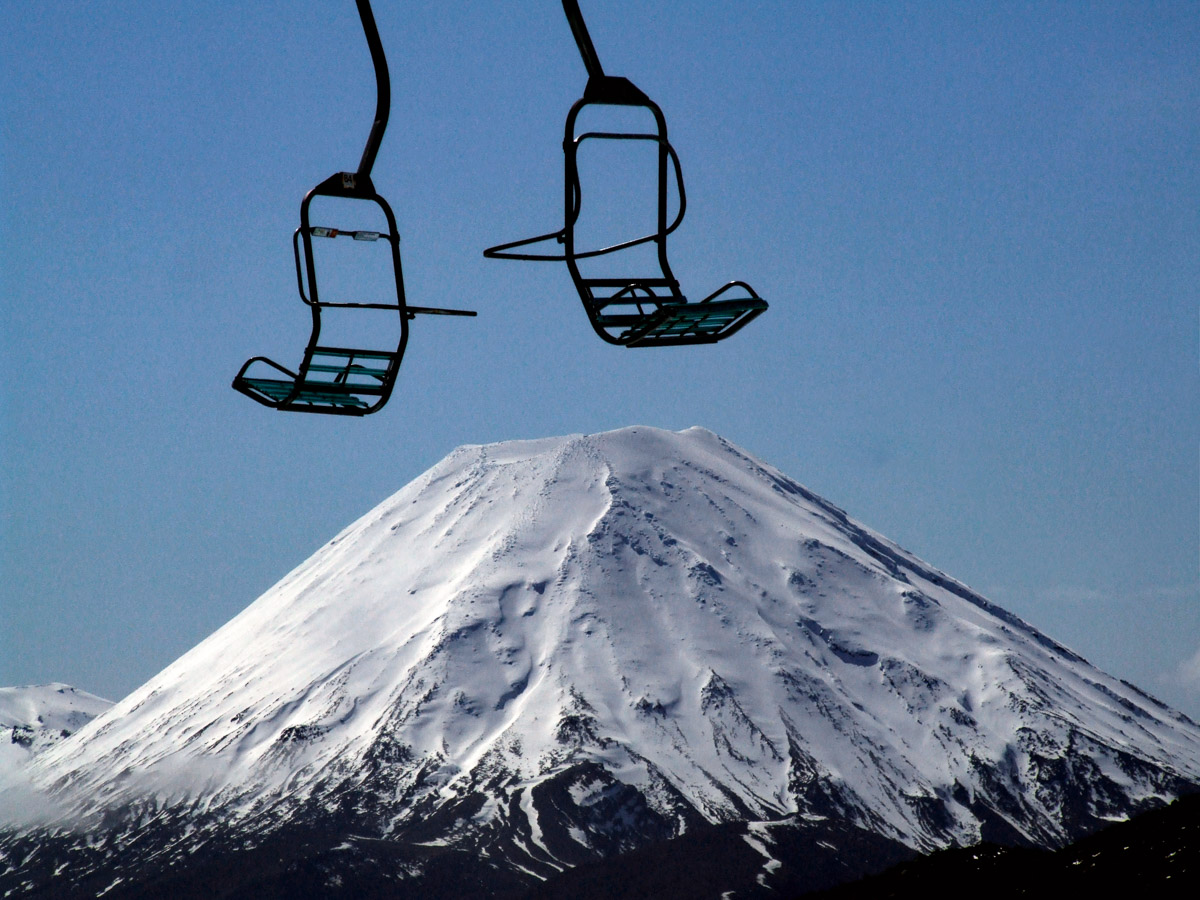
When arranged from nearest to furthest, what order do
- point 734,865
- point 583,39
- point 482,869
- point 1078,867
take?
1. point 583,39
2. point 1078,867
3. point 734,865
4. point 482,869

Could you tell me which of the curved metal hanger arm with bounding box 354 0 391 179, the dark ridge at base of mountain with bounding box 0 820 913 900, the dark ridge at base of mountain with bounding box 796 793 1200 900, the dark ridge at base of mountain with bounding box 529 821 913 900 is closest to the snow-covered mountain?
the dark ridge at base of mountain with bounding box 0 820 913 900

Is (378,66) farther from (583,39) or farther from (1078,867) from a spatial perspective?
(1078,867)

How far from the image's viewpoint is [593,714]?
148 metres

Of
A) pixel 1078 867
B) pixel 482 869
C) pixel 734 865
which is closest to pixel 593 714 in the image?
pixel 482 869

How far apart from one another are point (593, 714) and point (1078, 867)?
436 ft

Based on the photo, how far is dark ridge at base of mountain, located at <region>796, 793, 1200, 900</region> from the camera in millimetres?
15625

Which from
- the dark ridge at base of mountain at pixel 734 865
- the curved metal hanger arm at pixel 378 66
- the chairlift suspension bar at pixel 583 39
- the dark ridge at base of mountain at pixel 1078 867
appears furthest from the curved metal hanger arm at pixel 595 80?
the dark ridge at base of mountain at pixel 734 865

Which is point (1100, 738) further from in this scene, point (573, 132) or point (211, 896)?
point (573, 132)

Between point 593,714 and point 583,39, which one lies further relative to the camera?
point 593,714

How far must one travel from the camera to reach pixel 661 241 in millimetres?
5547

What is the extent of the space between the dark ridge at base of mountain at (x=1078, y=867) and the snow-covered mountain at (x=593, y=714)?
109167 mm

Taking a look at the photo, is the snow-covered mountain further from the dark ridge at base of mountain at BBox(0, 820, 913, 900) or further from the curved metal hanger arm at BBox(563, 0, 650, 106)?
A: the curved metal hanger arm at BBox(563, 0, 650, 106)

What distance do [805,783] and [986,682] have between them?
26.9 meters

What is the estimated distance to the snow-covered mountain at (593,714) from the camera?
140 metres
